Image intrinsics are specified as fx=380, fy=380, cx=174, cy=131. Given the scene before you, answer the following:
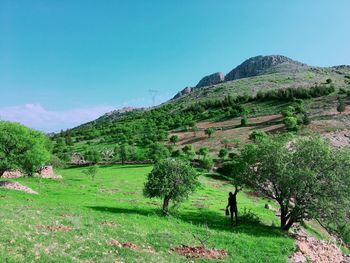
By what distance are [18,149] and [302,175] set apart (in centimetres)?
3636

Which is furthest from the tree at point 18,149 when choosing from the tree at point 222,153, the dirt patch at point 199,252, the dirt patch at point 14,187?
the tree at point 222,153

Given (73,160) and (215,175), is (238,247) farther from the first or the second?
(73,160)

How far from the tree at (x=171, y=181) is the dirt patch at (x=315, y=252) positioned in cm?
1097

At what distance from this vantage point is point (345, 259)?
33.1m

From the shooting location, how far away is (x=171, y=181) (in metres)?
35.8

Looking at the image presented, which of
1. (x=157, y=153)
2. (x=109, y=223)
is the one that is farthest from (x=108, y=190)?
(x=157, y=153)

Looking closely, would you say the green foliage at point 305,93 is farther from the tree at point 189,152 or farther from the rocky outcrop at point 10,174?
the rocky outcrop at point 10,174

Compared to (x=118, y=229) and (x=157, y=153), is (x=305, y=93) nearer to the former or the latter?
(x=157, y=153)

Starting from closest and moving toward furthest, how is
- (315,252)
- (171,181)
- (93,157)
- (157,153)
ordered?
(315,252)
(171,181)
(157,153)
(93,157)

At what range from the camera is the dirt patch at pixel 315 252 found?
28922 mm

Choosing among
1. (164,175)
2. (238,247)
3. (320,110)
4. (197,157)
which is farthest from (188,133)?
(238,247)

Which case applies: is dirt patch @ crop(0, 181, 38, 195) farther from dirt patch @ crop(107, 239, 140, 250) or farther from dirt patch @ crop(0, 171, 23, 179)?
dirt patch @ crop(107, 239, 140, 250)

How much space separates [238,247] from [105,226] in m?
9.67

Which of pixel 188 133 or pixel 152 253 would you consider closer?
pixel 152 253
